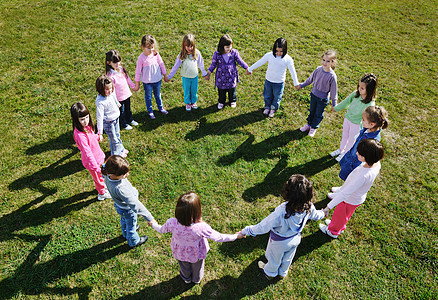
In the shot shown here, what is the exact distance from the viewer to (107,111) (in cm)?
586

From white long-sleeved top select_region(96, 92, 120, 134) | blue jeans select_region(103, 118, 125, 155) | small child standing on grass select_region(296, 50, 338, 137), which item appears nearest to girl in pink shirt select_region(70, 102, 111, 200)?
white long-sleeved top select_region(96, 92, 120, 134)

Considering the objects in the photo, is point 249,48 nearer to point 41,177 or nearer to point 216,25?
point 216,25

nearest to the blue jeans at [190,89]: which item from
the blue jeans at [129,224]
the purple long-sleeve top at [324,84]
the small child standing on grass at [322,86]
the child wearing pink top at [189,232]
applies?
the small child standing on grass at [322,86]

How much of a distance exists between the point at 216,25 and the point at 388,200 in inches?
313

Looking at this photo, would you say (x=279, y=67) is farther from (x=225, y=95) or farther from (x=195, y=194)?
(x=195, y=194)

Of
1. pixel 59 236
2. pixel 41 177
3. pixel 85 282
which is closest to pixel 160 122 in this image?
pixel 41 177

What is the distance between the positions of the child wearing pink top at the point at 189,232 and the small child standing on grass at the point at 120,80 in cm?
337

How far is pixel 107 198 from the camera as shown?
6.01m

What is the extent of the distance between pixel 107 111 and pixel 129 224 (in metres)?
2.33

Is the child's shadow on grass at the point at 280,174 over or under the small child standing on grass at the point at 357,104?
under

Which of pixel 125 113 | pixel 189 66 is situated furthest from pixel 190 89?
pixel 125 113

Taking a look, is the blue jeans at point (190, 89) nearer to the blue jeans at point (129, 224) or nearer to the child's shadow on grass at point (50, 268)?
the blue jeans at point (129, 224)

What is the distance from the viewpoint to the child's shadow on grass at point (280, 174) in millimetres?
6206

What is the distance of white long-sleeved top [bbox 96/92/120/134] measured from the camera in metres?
5.68
